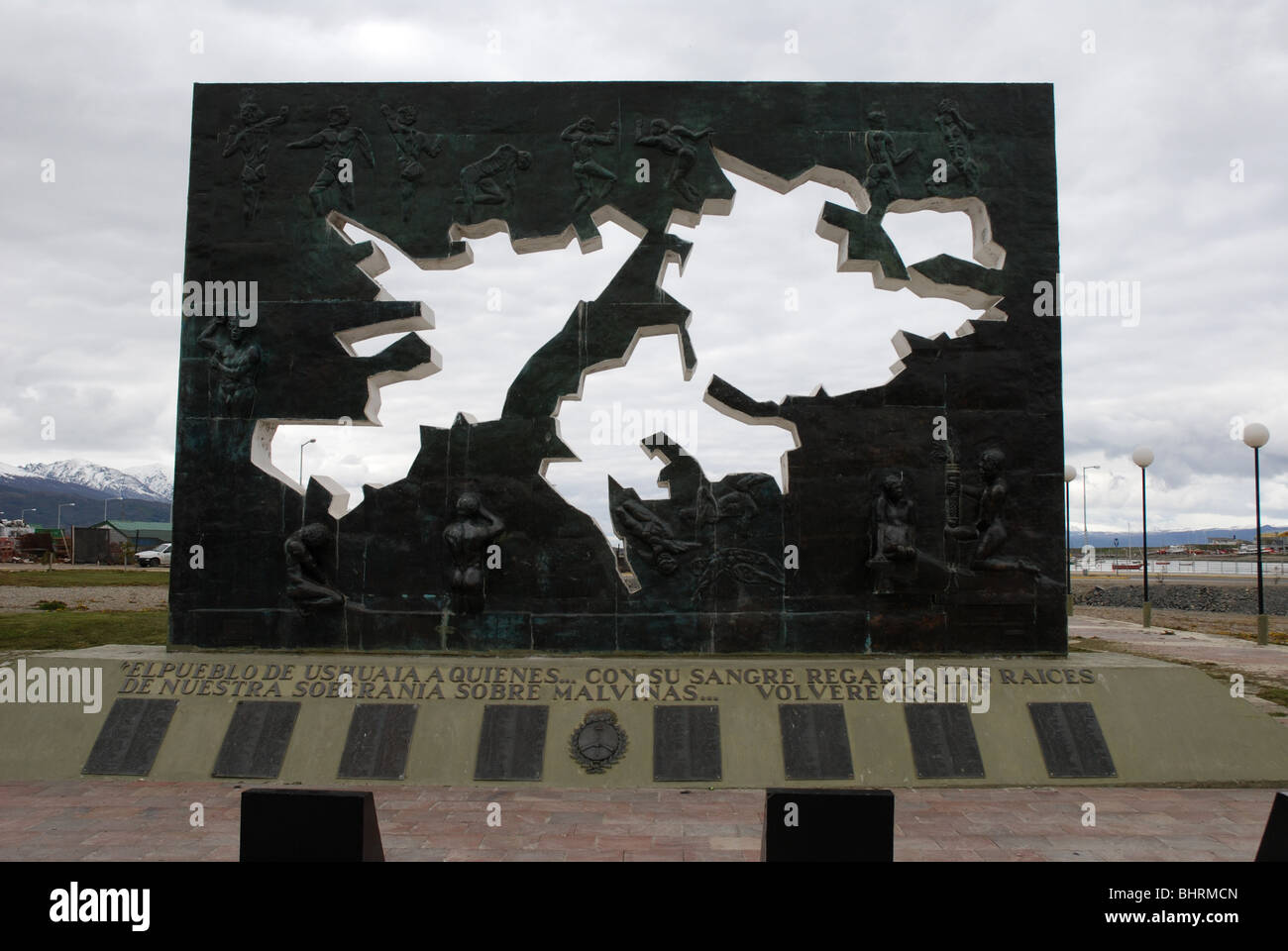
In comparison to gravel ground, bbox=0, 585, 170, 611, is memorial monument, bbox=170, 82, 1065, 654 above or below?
above

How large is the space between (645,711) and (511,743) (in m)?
1.21

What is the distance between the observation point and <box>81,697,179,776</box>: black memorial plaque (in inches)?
322

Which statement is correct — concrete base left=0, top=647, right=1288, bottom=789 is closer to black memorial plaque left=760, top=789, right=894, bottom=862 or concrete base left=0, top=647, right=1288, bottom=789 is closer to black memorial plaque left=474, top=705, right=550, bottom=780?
black memorial plaque left=474, top=705, right=550, bottom=780

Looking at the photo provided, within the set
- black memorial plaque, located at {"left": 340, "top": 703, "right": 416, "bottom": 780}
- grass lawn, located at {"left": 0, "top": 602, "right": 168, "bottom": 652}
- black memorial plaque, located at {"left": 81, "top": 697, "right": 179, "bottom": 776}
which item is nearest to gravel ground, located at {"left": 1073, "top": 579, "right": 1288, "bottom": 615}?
black memorial plaque, located at {"left": 340, "top": 703, "right": 416, "bottom": 780}

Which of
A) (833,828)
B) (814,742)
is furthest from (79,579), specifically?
(833,828)

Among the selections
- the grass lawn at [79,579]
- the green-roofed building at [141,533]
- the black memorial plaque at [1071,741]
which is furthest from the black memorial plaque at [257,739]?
the green-roofed building at [141,533]

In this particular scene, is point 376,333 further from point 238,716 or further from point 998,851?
point 998,851

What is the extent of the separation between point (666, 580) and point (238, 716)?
415 cm

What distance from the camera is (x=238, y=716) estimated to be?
333 inches

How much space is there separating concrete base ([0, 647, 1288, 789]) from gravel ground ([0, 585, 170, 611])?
13107mm

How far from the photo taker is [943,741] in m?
8.17

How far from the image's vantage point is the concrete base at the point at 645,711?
802cm

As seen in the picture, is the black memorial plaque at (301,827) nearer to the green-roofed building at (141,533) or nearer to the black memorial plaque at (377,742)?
the black memorial plaque at (377,742)

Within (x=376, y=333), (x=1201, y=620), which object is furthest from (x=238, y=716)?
(x=1201, y=620)
